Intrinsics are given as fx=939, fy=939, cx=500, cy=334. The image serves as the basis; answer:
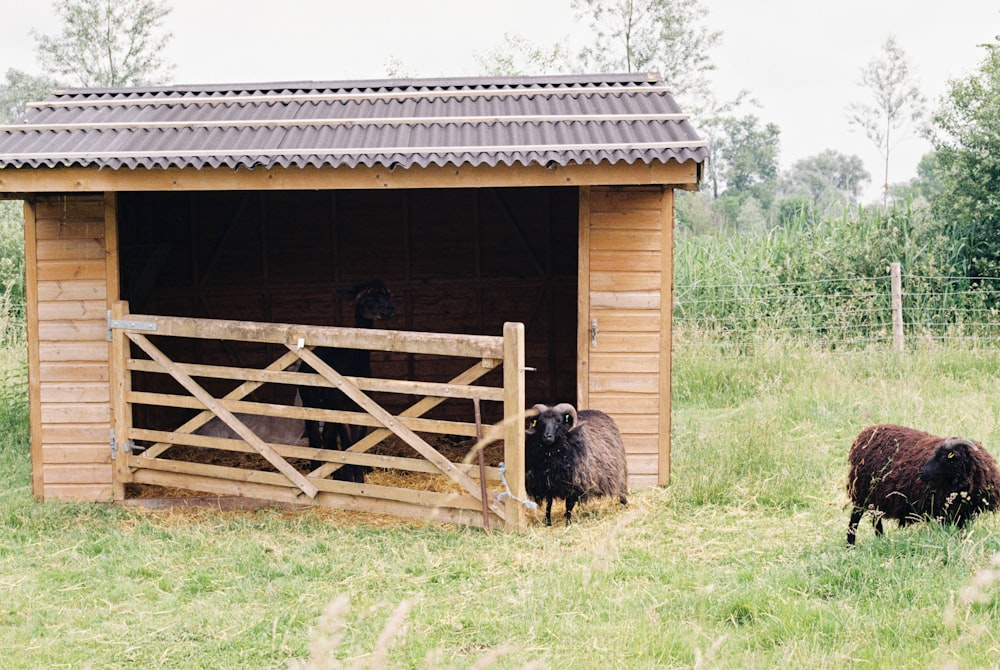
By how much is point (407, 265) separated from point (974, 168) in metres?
9.97

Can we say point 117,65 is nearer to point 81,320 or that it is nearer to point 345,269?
point 345,269

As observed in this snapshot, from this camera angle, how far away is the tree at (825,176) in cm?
6462

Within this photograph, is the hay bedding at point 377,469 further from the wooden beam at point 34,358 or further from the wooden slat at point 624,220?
the wooden slat at point 624,220

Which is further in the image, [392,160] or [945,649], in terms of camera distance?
[392,160]

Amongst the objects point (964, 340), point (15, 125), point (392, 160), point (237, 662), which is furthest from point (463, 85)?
point (964, 340)

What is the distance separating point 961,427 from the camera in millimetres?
8805

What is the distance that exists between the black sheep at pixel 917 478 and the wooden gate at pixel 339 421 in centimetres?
232

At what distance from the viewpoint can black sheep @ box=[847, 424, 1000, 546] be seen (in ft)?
18.0

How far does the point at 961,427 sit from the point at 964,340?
4.58 m

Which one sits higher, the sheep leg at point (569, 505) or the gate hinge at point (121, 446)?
the gate hinge at point (121, 446)

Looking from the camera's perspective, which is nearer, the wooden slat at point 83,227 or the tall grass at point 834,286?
the wooden slat at point 83,227

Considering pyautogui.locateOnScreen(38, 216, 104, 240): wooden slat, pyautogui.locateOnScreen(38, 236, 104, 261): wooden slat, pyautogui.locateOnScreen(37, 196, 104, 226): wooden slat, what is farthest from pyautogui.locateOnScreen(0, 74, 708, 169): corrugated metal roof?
pyautogui.locateOnScreen(38, 236, 104, 261): wooden slat

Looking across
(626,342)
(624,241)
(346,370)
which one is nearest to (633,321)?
(626,342)

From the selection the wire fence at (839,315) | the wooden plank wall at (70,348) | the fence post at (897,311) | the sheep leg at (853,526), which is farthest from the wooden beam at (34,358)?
the fence post at (897,311)
